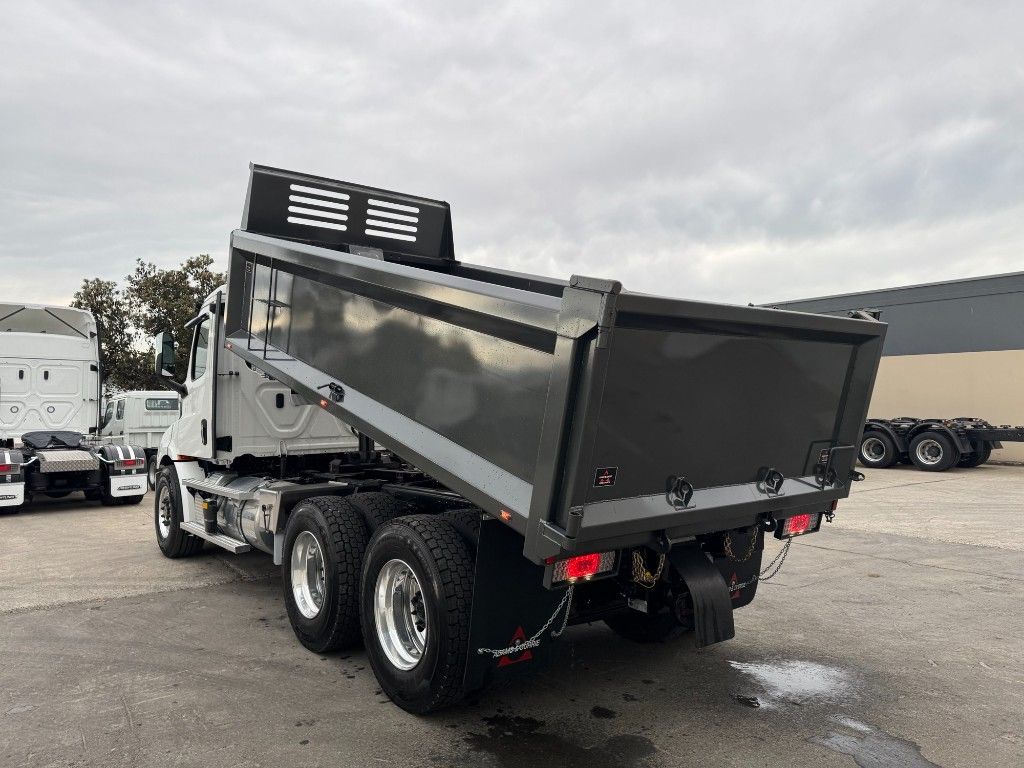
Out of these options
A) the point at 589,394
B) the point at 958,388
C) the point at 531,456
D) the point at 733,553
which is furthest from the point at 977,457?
the point at 589,394

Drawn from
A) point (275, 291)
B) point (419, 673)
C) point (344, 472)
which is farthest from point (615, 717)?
point (275, 291)

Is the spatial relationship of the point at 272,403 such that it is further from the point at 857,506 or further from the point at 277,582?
the point at 857,506

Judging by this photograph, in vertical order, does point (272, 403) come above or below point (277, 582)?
above

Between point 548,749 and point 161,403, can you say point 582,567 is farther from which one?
point 161,403

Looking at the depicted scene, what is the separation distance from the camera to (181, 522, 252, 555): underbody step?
6418 millimetres

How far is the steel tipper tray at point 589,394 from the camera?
126 inches

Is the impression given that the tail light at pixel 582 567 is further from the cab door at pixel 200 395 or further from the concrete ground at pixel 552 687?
the cab door at pixel 200 395

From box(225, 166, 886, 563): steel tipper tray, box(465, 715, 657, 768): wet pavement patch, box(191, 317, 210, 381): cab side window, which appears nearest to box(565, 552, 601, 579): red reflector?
box(225, 166, 886, 563): steel tipper tray

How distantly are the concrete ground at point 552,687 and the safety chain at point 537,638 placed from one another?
43 centimetres

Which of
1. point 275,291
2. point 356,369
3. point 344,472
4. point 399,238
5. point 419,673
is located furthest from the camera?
point 399,238

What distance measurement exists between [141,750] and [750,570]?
3.67 m

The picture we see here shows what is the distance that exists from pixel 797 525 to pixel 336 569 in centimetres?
288

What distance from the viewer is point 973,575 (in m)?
7.24

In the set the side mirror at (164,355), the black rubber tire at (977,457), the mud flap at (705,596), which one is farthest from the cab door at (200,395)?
the black rubber tire at (977,457)
